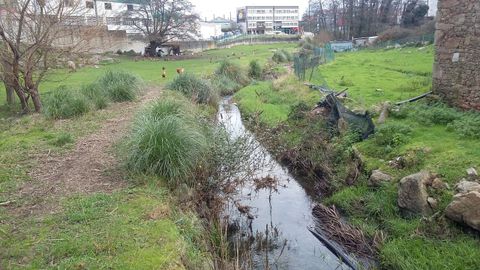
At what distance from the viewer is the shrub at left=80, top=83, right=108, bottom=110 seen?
1284 cm

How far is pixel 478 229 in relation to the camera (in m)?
5.51

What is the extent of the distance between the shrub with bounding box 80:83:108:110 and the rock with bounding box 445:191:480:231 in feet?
34.8

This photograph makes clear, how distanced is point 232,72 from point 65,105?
13.1 metres

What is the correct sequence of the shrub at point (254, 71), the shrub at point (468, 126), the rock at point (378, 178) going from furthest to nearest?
the shrub at point (254, 71) → the shrub at point (468, 126) → the rock at point (378, 178)

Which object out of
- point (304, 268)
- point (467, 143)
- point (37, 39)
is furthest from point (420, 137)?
point (37, 39)

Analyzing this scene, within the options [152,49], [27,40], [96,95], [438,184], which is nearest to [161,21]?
[152,49]

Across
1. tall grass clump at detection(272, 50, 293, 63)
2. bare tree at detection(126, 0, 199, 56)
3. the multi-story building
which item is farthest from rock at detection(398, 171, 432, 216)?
the multi-story building

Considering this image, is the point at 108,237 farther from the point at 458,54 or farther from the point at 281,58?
the point at 281,58

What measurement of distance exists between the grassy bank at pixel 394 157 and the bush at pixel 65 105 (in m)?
5.49

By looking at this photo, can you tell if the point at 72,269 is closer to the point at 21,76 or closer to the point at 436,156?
the point at 436,156

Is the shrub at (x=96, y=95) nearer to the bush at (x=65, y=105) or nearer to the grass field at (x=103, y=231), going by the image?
the bush at (x=65, y=105)

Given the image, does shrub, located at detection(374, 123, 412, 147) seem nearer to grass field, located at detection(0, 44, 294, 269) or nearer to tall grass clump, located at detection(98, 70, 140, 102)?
grass field, located at detection(0, 44, 294, 269)

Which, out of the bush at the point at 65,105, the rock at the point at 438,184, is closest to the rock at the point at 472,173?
the rock at the point at 438,184

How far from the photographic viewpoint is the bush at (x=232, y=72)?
911 inches
